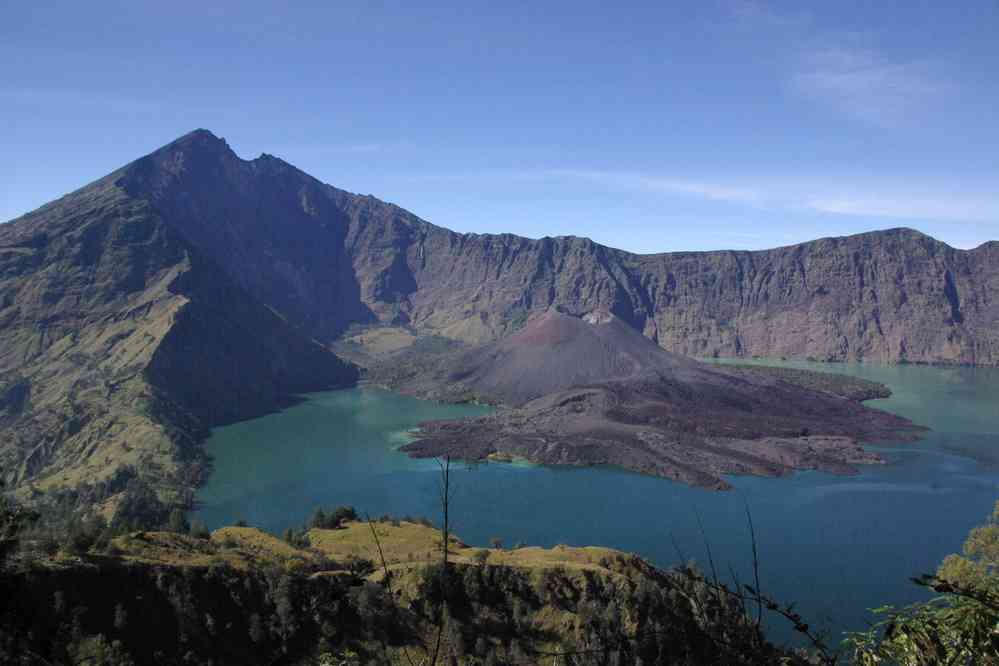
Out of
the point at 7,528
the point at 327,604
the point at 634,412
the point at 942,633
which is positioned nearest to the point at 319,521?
the point at 327,604

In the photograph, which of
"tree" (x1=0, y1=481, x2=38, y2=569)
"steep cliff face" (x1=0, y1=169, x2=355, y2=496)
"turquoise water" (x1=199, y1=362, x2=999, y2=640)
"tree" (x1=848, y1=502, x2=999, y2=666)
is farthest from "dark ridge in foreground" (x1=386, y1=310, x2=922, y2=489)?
"tree" (x1=848, y1=502, x2=999, y2=666)

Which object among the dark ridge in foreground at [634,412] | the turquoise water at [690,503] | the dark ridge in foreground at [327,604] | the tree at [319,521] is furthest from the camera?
the dark ridge in foreground at [634,412]

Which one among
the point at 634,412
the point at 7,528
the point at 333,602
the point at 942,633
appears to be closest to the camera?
the point at 942,633

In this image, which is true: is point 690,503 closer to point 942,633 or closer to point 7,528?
point 7,528

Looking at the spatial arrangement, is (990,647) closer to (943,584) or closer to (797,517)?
(943,584)

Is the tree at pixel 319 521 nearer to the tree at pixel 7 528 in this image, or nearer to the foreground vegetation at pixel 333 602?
the foreground vegetation at pixel 333 602

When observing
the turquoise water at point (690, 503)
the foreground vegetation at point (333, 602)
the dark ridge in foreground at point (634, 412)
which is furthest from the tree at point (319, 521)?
the dark ridge in foreground at point (634, 412)

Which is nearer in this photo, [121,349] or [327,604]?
[327,604]
